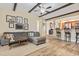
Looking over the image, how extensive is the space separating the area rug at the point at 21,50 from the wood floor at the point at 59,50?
0.08 metres

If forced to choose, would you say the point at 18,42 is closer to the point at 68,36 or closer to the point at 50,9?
the point at 50,9

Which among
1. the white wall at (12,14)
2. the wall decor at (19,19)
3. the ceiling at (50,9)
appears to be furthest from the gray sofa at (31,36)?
the ceiling at (50,9)

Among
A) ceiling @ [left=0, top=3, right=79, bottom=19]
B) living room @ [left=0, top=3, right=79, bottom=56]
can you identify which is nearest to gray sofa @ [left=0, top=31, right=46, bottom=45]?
living room @ [left=0, top=3, right=79, bottom=56]

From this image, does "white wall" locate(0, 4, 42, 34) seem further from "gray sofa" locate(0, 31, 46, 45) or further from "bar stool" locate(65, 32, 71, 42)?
"bar stool" locate(65, 32, 71, 42)

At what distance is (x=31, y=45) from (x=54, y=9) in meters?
0.91

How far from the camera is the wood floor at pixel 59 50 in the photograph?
80.2 inches

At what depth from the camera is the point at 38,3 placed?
200 cm

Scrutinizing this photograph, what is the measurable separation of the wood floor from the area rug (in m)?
0.08

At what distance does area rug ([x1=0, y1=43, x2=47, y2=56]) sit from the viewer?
1.92 metres

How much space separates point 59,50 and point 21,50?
2.67ft

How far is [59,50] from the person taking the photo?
2086 mm

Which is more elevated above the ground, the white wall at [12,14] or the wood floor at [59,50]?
the white wall at [12,14]

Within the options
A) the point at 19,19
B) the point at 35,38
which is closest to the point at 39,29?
the point at 35,38

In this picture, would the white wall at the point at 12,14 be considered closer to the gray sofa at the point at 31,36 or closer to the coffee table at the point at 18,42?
the gray sofa at the point at 31,36
